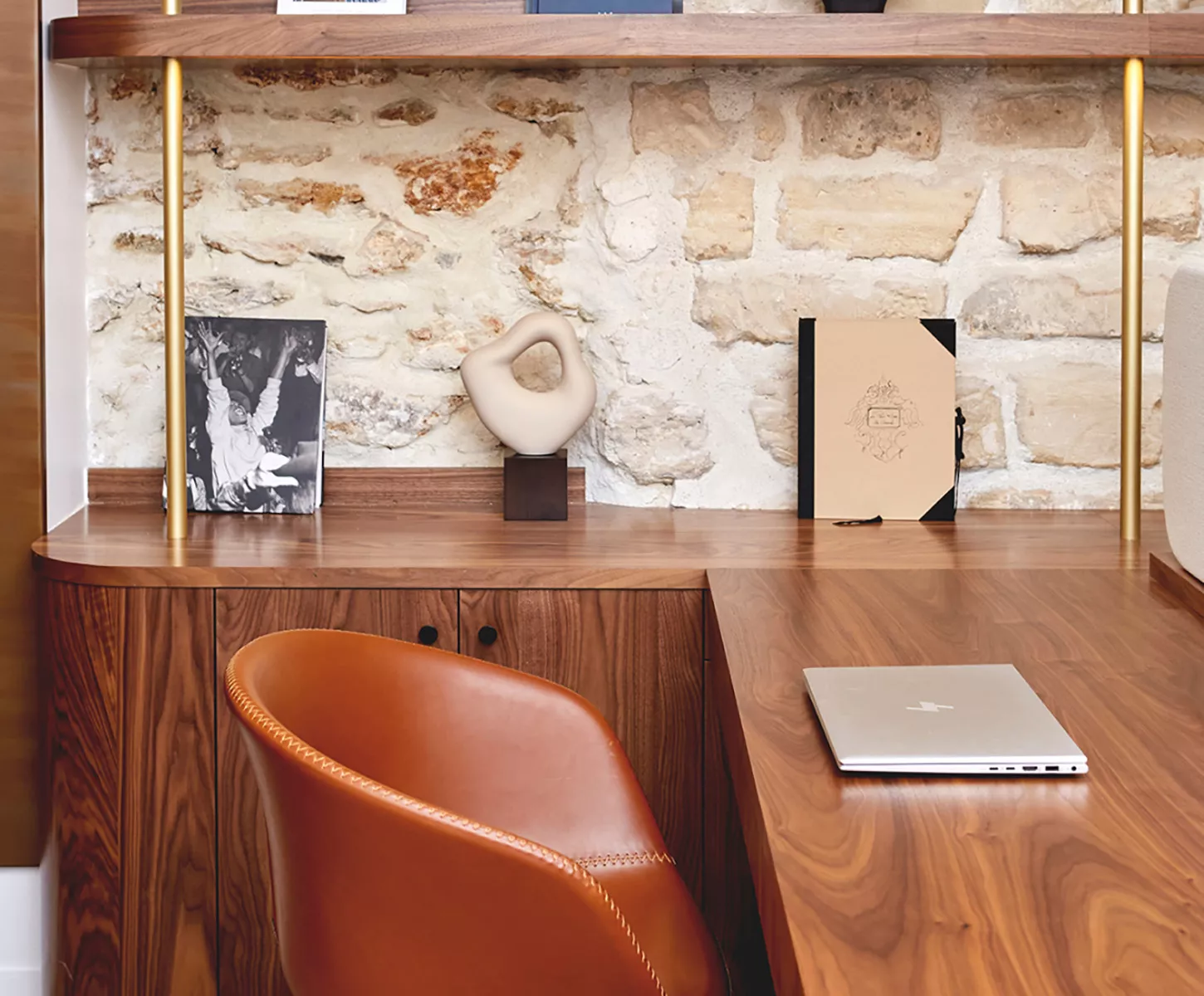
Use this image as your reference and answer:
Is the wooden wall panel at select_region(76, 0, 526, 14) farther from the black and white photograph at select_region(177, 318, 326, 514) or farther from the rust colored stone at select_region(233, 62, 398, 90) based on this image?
the black and white photograph at select_region(177, 318, 326, 514)

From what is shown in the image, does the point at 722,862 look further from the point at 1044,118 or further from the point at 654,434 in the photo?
the point at 1044,118

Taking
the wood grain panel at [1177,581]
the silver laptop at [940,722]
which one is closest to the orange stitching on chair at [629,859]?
the silver laptop at [940,722]

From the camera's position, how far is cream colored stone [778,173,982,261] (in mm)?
2268

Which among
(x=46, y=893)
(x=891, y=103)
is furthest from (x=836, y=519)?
(x=46, y=893)

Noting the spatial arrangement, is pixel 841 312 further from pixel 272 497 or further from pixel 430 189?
pixel 272 497

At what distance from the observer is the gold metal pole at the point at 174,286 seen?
74.4 inches

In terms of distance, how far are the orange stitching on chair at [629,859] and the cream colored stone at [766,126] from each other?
52.6 inches

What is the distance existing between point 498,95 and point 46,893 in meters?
1.48

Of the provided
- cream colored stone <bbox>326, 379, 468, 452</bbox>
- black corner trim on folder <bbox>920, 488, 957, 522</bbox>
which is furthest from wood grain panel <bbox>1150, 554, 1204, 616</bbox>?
cream colored stone <bbox>326, 379, 468, 452</bbox>

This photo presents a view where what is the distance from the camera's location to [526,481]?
2.15 metres

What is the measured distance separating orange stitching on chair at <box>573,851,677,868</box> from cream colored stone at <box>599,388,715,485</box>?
1041 mm

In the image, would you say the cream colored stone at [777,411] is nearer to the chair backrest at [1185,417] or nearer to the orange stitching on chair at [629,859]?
the chair backrest at [1185,417]

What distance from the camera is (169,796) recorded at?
1.79 metres

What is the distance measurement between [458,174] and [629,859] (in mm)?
1351
